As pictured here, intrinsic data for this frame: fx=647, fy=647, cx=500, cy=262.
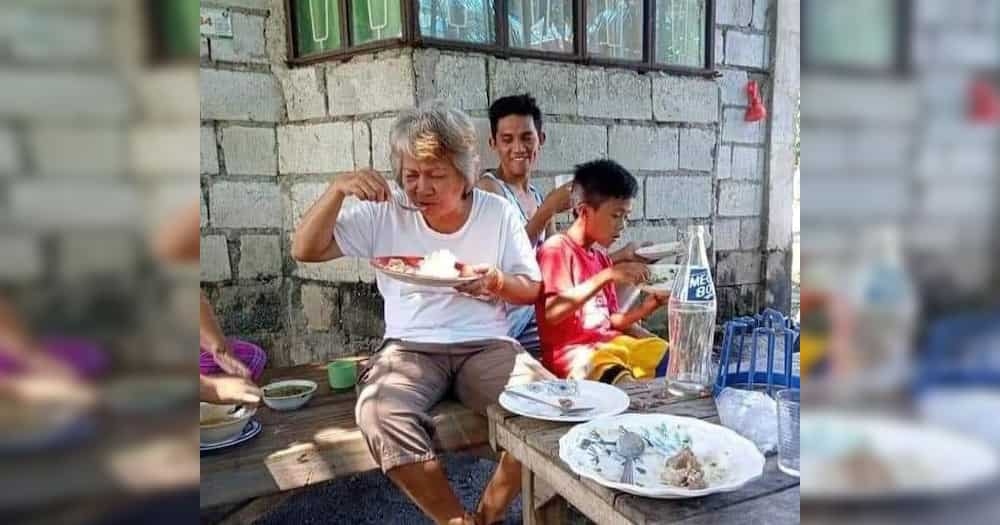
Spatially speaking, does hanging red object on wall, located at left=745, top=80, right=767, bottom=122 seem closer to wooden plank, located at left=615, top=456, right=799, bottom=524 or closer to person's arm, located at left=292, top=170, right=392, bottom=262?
person's arm, located at left=292, top=170, right=392, bottom=262

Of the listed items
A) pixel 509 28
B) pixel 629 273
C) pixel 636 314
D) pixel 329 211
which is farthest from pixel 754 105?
pixel 329 211

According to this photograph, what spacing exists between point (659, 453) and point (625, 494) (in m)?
0.17

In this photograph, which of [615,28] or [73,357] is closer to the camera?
[73,357]

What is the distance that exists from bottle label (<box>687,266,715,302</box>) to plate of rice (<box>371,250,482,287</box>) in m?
0.64

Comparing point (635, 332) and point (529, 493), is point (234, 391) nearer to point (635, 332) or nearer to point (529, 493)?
point (529, 493)

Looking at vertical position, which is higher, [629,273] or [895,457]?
[895,457]

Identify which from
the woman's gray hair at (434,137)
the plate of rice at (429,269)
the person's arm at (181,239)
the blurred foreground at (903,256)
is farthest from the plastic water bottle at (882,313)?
the woman's gray hair at (434,137)

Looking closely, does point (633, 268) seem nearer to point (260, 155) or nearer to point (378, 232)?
point (378, 232)

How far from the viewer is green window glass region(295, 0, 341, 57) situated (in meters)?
2.61

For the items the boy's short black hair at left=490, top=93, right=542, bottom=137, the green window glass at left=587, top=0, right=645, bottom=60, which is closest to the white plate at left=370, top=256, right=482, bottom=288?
the boy's short black hair at left=490, top=93, right=542, bottom=137

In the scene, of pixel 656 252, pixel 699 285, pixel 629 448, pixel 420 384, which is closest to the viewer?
pixel 629 448

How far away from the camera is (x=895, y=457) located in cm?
29

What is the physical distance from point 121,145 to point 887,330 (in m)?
0.36

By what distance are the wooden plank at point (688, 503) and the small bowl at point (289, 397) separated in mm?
1226
